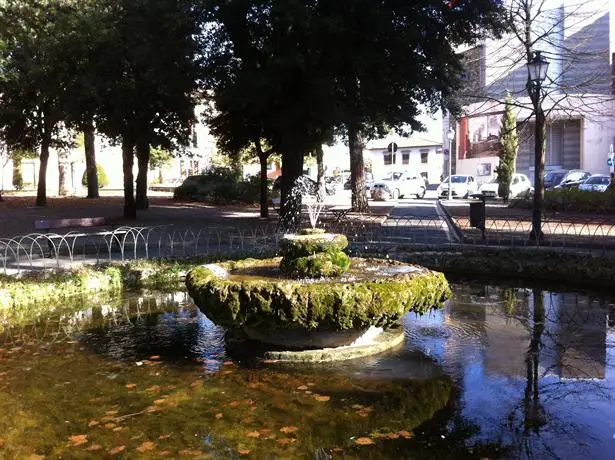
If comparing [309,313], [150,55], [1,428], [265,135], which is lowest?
[1,428]

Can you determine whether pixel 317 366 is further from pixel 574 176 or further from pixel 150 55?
pixel 574 176

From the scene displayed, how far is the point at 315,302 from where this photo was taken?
5.80 metres

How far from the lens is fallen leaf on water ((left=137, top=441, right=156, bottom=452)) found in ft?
14.2

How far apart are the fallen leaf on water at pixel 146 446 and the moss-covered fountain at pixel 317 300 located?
1.75 m

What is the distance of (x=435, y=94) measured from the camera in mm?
17328

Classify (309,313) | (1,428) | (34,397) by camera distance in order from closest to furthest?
(1,428) → (34,397) → (309,313)

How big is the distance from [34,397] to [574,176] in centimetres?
3769

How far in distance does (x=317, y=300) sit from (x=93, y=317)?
13.2 feet

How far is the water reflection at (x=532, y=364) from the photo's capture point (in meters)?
4.54

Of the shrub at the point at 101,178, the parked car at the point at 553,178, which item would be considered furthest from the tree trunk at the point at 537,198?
the shrub at the point at 101,178

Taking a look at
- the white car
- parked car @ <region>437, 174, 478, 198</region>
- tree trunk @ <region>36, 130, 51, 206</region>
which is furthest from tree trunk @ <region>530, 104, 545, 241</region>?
parked car @ <region>437, 174, 478, 198</region>

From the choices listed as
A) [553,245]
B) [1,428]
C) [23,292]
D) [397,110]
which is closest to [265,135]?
[397,110]

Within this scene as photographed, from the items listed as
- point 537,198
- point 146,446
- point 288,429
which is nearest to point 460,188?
→ point 537,198

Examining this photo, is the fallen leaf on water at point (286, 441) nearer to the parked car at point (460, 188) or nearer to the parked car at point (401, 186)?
the parked car at point (401, 186)
